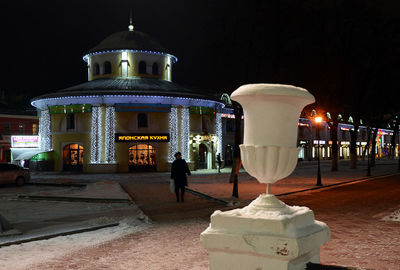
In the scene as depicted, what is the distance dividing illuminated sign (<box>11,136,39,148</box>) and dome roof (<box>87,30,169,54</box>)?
10.6 metres

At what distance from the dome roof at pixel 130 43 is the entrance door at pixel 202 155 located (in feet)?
34.6

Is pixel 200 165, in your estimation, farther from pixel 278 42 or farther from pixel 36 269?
pixel 36 269

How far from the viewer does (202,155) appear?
4288 centimetres

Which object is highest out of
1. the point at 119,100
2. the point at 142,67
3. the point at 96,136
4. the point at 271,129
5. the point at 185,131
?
the point at 142,67

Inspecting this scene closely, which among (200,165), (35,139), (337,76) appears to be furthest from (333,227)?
(35,139)

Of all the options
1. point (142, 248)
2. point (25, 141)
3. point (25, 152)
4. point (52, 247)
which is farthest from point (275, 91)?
point (25, 141)

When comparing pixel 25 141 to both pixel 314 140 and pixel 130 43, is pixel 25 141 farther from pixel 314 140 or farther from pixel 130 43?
pixel 314 140

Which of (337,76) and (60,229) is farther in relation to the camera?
(337,76)

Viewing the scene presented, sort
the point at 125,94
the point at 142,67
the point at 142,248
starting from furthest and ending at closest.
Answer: the point at 142,67, the point at 125,94, the point at 142,248

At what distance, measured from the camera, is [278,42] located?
25375 mm

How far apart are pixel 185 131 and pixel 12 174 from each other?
17226 millimetres

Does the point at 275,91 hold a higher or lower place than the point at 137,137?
lower

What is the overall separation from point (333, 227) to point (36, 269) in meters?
6.96

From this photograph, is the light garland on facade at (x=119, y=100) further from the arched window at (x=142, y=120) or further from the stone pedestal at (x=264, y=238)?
the stone pedestal at (x=264, y=238)
